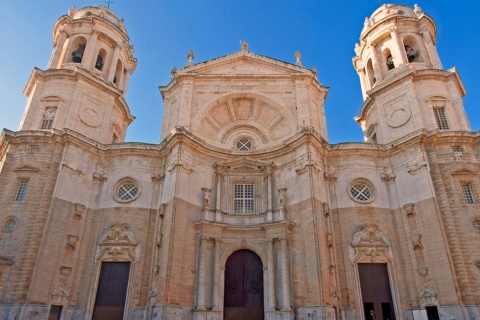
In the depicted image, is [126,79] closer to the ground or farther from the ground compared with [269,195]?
farther from the ground

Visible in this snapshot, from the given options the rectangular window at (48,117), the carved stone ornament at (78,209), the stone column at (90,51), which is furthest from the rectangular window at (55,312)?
the stone column at (90,51)

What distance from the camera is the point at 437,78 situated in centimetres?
2680

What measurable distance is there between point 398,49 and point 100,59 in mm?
24239

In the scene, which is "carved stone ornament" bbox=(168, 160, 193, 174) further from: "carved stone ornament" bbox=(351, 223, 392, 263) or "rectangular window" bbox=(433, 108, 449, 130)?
"rectangular window" bbox=(433, 108, 449, 130)

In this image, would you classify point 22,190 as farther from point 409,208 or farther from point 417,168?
point 417,168

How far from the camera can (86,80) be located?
1061 inches

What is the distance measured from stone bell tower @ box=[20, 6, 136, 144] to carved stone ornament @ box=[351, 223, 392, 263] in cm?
1847

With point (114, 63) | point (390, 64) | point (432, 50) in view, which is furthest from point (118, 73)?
point (432, 50)

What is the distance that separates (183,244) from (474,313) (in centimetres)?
1557

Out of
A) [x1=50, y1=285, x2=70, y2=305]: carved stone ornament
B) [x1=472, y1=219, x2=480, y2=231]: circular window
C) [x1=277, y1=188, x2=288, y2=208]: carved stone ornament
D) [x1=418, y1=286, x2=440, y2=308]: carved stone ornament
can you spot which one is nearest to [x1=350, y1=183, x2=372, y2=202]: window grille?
[x1=277, y1=188, x2=288, y2=208]: carved stone ornament

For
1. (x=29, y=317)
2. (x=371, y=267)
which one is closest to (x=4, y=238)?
(x=29, y=317)

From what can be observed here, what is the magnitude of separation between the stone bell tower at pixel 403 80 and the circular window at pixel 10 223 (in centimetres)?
2410

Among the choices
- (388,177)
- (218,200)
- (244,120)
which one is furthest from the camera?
(244,120)

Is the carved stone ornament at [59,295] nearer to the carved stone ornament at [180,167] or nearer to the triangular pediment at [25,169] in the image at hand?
the triangular pediment at [25,169]
